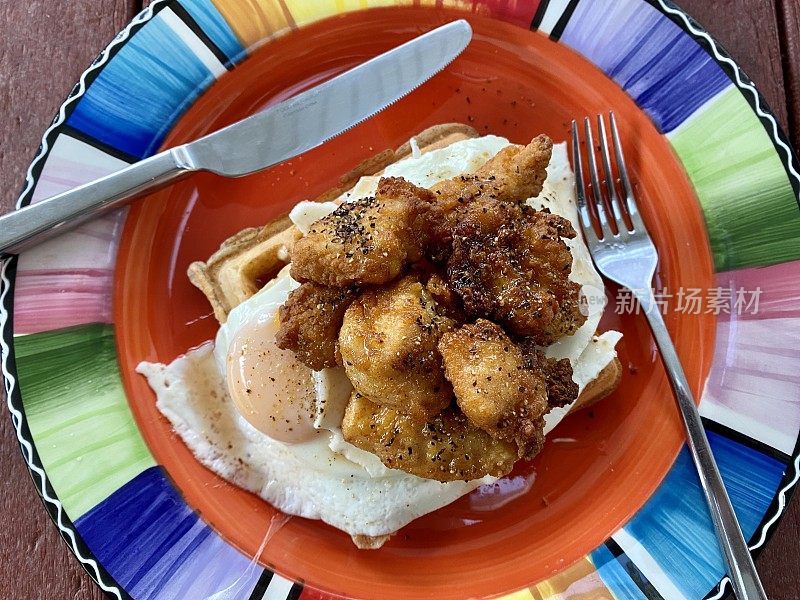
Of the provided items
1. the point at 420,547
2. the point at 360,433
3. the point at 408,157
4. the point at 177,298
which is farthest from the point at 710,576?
the point at 177,298

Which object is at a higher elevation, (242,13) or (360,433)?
(242,13)

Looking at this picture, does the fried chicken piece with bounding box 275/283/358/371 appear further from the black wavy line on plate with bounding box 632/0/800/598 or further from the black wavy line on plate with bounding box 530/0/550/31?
the black wavy line on plate with bounding box 632/0/800/598

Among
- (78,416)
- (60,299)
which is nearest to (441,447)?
(78,416)

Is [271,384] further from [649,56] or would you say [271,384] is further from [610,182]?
[649,56]

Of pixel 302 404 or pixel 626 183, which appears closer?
pixel 302 404

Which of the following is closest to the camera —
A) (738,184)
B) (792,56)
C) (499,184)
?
(499,184)

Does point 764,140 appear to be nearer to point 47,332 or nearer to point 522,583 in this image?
point 522,583
